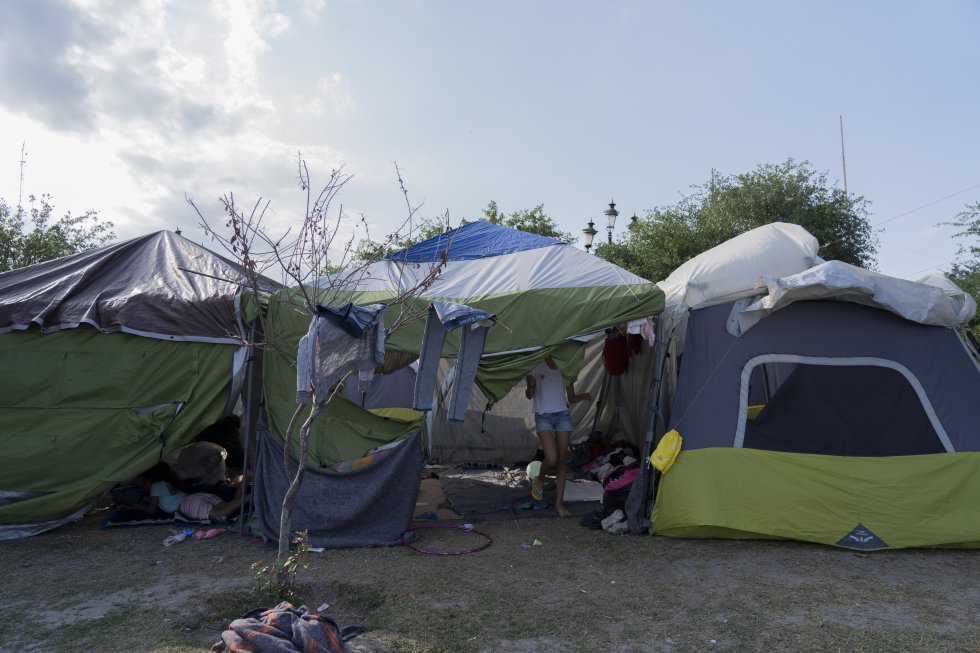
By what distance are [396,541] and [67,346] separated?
3.34m

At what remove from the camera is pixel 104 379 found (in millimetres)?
5742

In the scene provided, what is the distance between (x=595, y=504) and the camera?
6.67m

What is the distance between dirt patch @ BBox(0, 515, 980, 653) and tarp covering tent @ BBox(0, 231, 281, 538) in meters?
0.58

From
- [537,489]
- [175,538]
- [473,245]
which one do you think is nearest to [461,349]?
[473,245]

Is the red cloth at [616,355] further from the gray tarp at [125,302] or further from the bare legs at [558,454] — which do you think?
the gray tarp at [125,302]

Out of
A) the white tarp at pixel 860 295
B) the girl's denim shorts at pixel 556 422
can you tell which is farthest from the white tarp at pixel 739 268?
the girl's denim shorts at pixel 556 422

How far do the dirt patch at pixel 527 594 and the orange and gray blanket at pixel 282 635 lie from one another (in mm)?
395

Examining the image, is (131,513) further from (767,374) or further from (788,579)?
(767,374)

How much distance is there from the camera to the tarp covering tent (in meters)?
5.61

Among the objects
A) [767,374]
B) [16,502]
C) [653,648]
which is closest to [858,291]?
[767,374]

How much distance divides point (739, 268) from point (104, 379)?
564 cm

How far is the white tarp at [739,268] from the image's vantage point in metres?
5.79

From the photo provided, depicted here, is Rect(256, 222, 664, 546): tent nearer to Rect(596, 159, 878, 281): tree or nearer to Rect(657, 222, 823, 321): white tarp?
Rect(657, 222, 823, 321): white tarp

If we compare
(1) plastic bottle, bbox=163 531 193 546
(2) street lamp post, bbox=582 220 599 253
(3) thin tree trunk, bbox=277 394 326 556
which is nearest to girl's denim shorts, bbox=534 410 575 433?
(3) thin tree trunk, bbox=277 394 326 556
